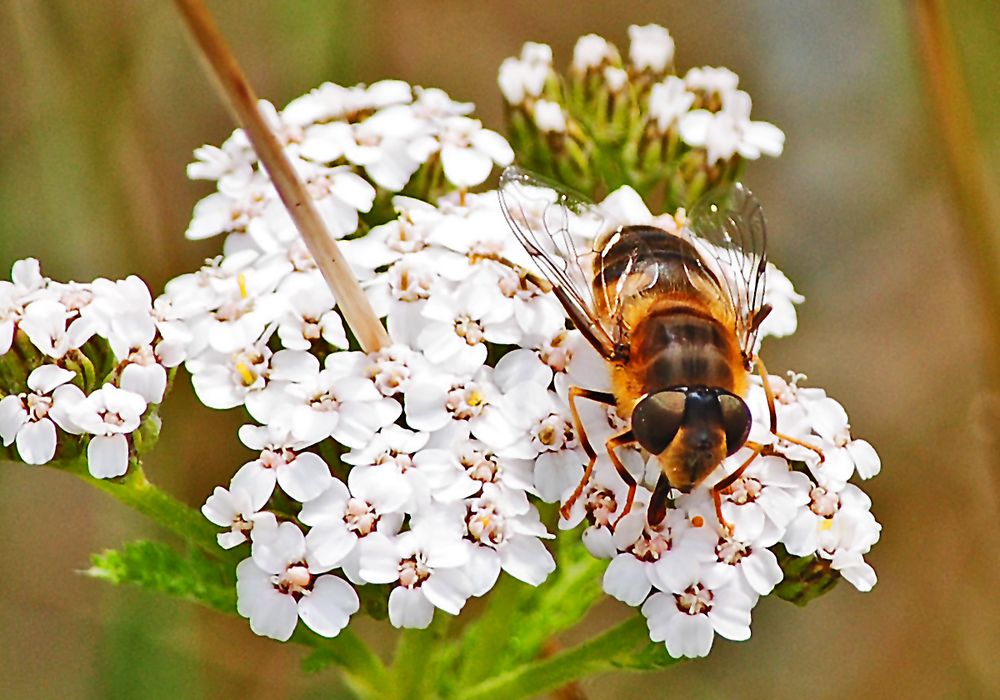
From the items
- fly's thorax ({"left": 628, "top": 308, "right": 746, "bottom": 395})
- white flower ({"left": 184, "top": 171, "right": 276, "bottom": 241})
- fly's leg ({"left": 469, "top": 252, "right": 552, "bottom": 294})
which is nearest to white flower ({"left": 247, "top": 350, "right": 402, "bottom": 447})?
fly's leg ({"left": 469, "top": 252, "right": 552, "bottom": 294})

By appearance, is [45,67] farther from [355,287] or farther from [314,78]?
[355,287]

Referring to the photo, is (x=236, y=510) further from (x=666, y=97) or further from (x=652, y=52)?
(x=652, y=52)

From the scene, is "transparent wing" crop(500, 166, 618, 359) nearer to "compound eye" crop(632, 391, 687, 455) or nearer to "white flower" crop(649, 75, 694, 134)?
"compound eye" crop(632, 391, 687, 455)

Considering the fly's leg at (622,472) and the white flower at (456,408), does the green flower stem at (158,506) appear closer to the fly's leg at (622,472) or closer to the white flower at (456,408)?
the white flower at (456,408)

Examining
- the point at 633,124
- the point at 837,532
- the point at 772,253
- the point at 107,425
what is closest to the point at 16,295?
the point at 107,425

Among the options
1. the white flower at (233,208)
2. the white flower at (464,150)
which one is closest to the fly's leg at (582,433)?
the white flower at (464,150)
